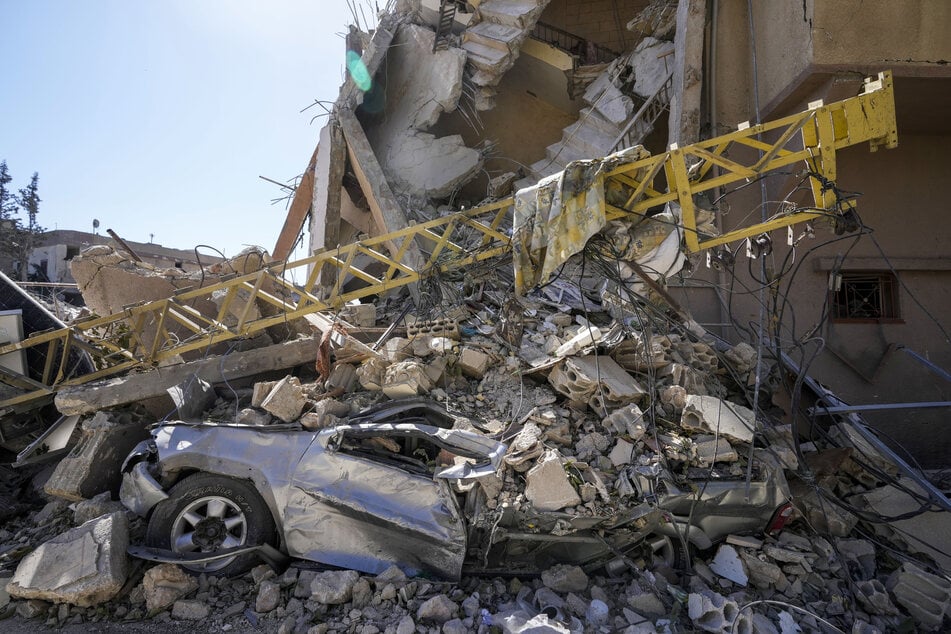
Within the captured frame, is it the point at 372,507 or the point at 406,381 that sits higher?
the point at 406,381

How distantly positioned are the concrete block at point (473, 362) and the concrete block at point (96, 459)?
11.7 feet

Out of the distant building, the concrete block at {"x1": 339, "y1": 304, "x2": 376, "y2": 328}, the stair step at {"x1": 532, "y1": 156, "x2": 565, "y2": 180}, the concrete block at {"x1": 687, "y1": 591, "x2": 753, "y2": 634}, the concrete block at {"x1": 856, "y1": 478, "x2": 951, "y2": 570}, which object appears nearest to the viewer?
the concrete block at {"x1": 687, "y1": 591, "x2": 753, "y2": 634}

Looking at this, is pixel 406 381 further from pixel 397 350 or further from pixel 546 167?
pixel 546 167

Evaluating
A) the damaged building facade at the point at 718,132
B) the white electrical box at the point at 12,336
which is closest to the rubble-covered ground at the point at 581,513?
the damaged building facade at the point at 718,132

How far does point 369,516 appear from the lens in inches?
167

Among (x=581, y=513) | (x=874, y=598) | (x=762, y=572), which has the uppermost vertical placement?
(x=581, y=513)

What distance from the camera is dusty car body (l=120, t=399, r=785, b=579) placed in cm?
418

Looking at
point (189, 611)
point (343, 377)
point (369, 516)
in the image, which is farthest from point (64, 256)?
point (369, 516)

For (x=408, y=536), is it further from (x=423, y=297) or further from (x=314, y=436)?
(x=423, y=297)

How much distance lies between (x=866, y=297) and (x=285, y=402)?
340 inches

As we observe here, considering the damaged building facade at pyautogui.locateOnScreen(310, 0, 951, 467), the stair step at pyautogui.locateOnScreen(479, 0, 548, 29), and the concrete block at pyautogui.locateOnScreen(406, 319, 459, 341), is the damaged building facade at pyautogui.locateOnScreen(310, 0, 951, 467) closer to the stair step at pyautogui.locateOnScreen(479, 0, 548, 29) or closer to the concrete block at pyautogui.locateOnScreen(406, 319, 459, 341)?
the stair step at pyautogui.locateOnScreen(479, 0, 548, 29)

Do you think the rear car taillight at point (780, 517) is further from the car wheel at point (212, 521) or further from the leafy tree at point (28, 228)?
the leafy tree at point (28, 228)

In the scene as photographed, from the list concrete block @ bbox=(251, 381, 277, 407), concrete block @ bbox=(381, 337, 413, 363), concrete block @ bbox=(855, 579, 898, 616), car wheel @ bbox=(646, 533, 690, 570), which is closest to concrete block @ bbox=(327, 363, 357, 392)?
concrete block @ bbox=(381, 337, 413, 363)

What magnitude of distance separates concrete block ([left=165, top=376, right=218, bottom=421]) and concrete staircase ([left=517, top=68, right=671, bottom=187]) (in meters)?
7.14
